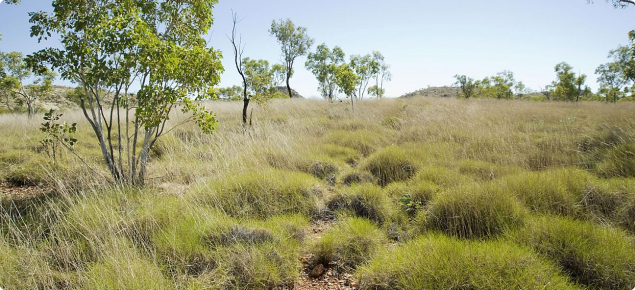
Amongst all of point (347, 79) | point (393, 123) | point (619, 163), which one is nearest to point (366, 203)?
point (619, 163)

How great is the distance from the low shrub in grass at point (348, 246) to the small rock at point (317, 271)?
127 millimetres

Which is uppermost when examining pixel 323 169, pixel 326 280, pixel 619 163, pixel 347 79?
pixel 347 79

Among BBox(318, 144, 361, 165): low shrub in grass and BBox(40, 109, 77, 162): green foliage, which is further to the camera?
BBox(318, 144, 361, 165): low shrub in grass

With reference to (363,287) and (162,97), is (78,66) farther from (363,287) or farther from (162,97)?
(363,287)

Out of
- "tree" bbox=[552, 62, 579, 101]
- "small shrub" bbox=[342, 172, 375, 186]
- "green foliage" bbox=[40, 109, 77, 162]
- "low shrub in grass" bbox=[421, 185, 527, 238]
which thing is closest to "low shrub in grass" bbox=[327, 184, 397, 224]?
"small shrub" bbox=[342, 172, 375, 186]

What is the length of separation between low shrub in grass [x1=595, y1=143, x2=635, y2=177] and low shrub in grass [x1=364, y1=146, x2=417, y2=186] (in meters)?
3.00

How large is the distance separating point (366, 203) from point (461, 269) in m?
1.95

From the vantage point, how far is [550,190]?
12.5 feet

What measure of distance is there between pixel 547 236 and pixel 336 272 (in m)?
2.24

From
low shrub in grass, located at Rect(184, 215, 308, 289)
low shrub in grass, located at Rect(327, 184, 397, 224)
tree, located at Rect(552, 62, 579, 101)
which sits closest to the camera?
low shrub in grass, located at Rect(184, 215, 308, 289)

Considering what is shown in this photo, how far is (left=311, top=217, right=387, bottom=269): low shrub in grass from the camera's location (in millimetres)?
3215

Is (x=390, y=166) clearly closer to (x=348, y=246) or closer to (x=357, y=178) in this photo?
(x=357, y=178)

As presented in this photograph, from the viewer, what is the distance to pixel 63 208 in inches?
157

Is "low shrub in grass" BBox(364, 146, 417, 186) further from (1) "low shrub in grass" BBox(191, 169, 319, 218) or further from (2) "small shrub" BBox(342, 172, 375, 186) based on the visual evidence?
(1) "low shrub in grass" BBox(191, 169, 319, 218)
